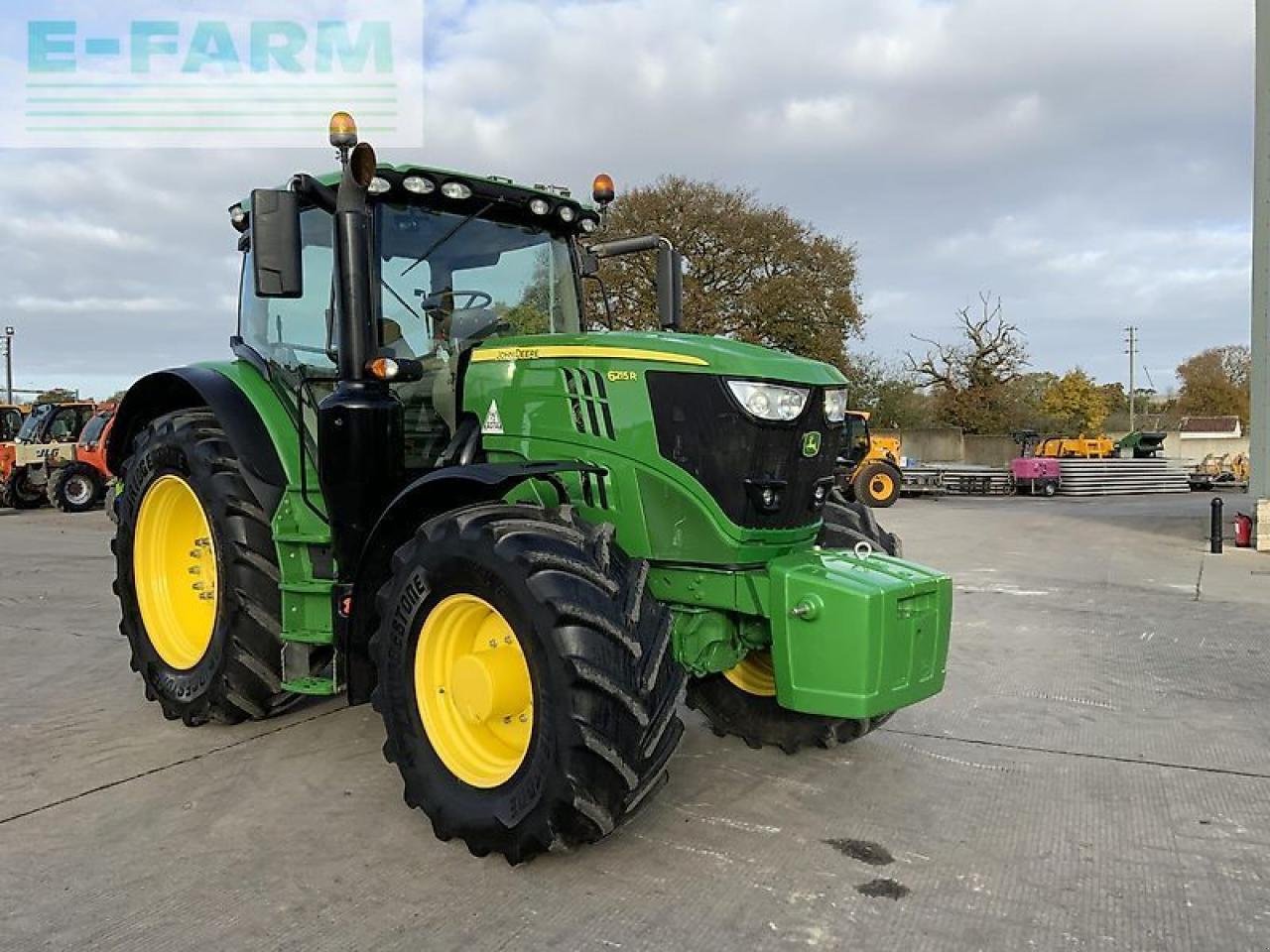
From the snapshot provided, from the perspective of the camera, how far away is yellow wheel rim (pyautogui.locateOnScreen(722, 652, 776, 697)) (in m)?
4.56

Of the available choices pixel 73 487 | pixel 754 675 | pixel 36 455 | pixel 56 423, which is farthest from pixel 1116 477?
pixel 754 675

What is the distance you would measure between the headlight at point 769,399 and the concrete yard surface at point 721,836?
4.87 feet

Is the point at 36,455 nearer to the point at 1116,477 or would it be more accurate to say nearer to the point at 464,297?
the point at 464,297

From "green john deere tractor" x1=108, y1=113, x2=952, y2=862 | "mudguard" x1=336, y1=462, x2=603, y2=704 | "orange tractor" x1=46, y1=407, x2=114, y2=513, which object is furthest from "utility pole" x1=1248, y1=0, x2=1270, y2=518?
"orange tractor" x1=46, y1=407, x2=114, y2=513

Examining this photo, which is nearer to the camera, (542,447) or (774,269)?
(542,447)

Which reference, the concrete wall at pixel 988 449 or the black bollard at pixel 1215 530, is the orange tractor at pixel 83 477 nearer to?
the black bollard at pixel 1215 530

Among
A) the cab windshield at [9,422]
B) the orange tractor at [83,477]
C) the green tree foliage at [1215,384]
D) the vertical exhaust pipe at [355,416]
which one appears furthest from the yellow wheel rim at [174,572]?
the green tree foliage at [1215,384]

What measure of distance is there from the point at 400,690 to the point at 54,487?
19.6m

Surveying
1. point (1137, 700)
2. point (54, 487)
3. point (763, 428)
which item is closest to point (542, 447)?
point (763, 428)

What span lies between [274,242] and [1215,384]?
6823 centimetres

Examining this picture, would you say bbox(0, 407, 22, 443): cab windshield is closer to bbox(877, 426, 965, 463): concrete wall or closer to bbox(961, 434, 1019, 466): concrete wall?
bbox(877, 426, 965, 463): concrete wall

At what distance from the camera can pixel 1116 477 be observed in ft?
92.1

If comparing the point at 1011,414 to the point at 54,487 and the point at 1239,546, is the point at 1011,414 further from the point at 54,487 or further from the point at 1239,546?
the point at 54,487

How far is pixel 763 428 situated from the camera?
3.79 meters
